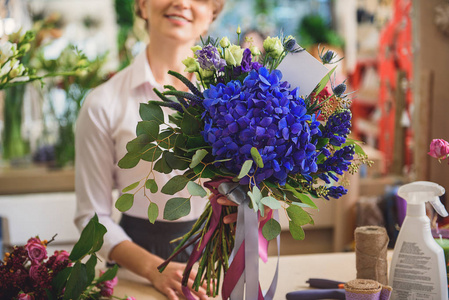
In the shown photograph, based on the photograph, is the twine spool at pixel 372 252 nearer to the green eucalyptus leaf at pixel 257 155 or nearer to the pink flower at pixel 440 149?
the pink flower at pixel 440 149

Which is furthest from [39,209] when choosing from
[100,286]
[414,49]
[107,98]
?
[414,49]

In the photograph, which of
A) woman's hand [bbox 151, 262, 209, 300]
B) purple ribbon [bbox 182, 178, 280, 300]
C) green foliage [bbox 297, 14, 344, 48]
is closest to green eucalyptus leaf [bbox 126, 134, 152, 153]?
purple ribbon [bbox 182, 178, 280, 300]

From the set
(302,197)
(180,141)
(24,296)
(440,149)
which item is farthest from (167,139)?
(440,149)

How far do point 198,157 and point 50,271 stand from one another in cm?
35

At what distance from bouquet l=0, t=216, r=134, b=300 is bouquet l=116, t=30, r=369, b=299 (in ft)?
0.32

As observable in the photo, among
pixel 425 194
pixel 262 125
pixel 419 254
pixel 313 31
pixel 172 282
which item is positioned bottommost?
pixel 172 282

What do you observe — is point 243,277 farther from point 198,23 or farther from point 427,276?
point 198,23

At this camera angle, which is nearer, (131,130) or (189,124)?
(189,124)

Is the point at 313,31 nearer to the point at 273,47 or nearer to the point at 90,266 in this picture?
the point at 273,47

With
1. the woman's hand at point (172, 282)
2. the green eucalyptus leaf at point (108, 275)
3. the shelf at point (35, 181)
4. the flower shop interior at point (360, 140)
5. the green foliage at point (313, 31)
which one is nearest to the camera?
the green eucalyptus leaf at point (108, 275)

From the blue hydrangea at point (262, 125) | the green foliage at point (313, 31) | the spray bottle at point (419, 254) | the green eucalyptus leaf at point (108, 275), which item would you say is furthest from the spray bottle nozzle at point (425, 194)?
the green foliage at point (313, 31)

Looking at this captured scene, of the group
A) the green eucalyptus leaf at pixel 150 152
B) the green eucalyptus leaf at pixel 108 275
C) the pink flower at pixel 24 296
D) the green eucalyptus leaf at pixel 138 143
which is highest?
the green eucalyptus leaf at pixel 138 143

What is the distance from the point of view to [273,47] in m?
0.84

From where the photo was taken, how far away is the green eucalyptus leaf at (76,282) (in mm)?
864
